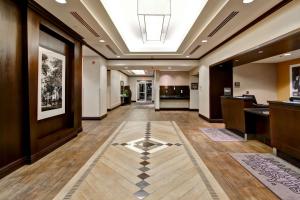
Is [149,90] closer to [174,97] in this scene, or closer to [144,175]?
[174,97]

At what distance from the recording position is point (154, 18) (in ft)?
18.9

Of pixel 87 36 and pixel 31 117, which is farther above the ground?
pixel 87 36

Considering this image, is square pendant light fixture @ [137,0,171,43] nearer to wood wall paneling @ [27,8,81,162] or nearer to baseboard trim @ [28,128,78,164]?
wood wall paneling @ [27,8,81,162]

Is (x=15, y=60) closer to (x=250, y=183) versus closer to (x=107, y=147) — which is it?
(x=107, y=147)

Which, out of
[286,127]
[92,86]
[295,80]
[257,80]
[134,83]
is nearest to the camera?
[286,127]

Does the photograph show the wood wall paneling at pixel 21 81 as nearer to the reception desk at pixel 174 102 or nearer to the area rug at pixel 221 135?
the area rug at pixel 221 135

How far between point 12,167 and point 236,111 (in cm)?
562

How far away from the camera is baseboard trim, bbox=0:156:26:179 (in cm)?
316

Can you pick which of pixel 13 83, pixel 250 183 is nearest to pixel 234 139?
pixel 250 183

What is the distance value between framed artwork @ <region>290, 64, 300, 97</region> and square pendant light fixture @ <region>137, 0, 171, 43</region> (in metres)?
6.14

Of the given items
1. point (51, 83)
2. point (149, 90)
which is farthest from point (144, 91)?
point (51, 83)

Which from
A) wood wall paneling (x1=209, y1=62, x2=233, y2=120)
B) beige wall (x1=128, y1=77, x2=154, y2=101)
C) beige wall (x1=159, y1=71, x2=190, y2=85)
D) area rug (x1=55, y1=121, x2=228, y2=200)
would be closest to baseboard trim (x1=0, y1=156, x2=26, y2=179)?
area rug (x1=55, y1=121, x2=228, y2=200)

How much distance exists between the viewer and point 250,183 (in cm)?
297

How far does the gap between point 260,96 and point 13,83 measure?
10.1m
